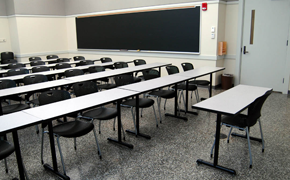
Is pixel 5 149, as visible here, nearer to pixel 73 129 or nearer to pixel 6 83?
pixel 73 129

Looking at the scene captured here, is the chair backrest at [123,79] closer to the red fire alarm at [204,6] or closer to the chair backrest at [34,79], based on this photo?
the chair backrest at [34,79]

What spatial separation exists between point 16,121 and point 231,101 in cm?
246

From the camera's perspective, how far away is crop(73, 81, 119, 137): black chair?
11.5ft

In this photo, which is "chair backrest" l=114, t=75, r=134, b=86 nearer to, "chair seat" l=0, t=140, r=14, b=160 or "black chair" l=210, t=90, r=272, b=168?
"black chair" l=210, t=90, r=272, b=168

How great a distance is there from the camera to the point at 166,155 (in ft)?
11.0

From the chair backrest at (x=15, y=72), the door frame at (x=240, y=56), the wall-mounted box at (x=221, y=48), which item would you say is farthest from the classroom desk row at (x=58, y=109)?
the door frame at (x=240, y=56)

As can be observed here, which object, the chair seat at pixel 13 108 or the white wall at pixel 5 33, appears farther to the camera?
the white wall at pixel 5 33

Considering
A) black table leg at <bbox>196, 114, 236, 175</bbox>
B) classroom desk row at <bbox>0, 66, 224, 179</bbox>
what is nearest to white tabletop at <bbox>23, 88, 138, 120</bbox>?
classroom desk row at <bbox>0, 66, 224, 179</bbox>

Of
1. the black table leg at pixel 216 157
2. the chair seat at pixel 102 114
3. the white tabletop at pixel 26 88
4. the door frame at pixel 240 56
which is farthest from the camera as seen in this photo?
the door frame at pixel 240 56

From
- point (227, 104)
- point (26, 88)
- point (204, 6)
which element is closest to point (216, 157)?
point (227, 104)

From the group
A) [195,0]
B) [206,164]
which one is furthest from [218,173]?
[195,0]

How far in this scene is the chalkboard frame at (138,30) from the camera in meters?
7.08

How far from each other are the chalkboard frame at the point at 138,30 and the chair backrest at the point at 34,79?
4.03m

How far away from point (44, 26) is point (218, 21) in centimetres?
665
